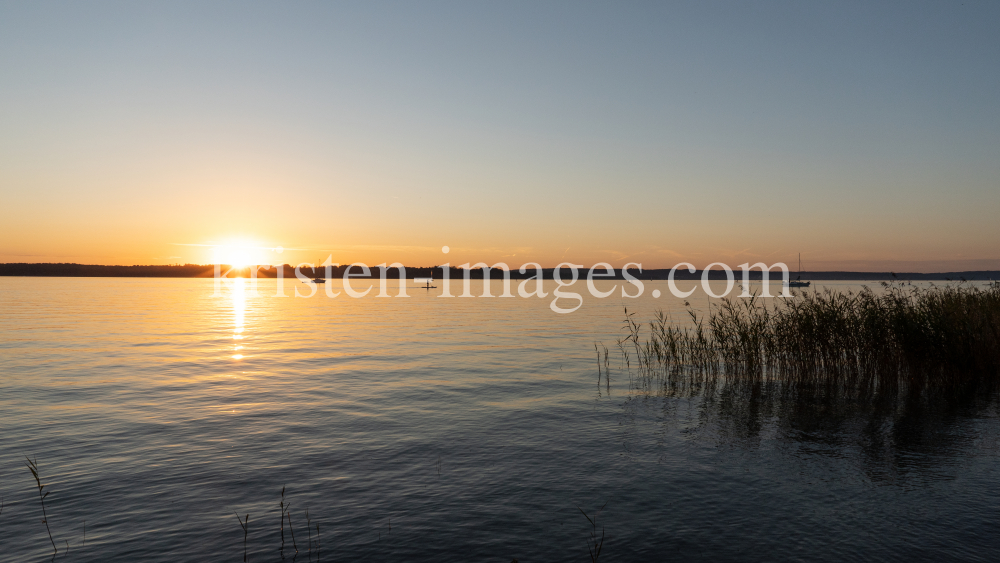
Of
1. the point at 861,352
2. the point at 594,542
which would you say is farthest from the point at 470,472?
the point at 861,352

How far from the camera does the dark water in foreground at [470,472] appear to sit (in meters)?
9.04

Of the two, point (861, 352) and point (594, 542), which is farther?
point (861, 352)

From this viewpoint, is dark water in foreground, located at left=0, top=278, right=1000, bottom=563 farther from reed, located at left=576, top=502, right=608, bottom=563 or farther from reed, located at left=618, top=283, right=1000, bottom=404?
reed, located at left=618, top=283, right=1000, bottom=404

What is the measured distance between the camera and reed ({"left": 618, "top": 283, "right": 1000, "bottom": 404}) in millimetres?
20609

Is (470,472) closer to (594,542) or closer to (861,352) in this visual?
(594,542)

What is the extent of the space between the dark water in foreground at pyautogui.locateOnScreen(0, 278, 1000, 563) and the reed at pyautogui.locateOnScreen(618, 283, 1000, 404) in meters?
3.64

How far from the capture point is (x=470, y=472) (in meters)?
12.4

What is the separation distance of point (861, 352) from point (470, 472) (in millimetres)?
18405

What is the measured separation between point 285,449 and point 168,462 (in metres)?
2.52

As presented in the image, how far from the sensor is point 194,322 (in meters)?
56.6

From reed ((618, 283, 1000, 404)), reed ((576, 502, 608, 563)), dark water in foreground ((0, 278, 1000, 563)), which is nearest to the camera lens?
reed ((576, 502, 608, 563))

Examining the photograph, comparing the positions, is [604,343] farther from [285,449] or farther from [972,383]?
[285,449]

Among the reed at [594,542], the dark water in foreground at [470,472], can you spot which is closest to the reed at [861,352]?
the dark water in foreground at [470,472]

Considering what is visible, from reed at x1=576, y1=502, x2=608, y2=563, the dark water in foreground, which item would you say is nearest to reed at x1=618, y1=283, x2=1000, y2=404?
the dark water in foreground
